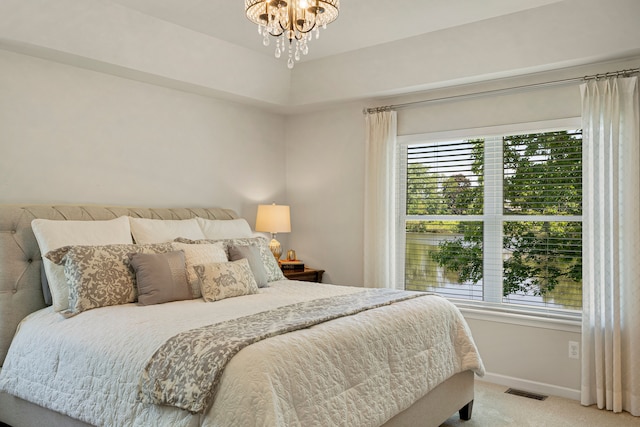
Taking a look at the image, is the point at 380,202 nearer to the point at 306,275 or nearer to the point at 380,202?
the point at 380,202

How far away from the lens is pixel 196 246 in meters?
3.33

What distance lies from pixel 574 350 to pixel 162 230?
2978 mm

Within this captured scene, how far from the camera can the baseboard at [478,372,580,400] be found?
3643 mm

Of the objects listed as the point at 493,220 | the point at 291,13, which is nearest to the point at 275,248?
the point at 493,220

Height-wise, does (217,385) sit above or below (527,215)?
below

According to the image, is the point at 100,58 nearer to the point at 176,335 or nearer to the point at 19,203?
the point at 19,203

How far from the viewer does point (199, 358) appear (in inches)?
76.9

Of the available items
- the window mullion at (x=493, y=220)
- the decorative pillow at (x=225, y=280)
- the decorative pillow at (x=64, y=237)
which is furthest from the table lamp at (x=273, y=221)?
the window mullion at (x=493, y=220)

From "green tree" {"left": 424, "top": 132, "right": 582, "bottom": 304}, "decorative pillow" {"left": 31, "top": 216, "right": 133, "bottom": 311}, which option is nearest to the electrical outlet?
"green tree" {"left": 424, "top": 132, "right": 582, "bottom": 304}

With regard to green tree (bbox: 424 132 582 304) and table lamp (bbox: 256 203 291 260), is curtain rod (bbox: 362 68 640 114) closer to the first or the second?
green tree (bbox: 424 132 582 304)

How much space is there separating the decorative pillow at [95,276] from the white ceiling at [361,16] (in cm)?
173

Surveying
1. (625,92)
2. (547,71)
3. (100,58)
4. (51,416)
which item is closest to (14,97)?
(100,58)

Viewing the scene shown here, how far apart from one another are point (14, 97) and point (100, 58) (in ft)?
1.91

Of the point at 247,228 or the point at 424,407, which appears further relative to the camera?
the point at 247,228
